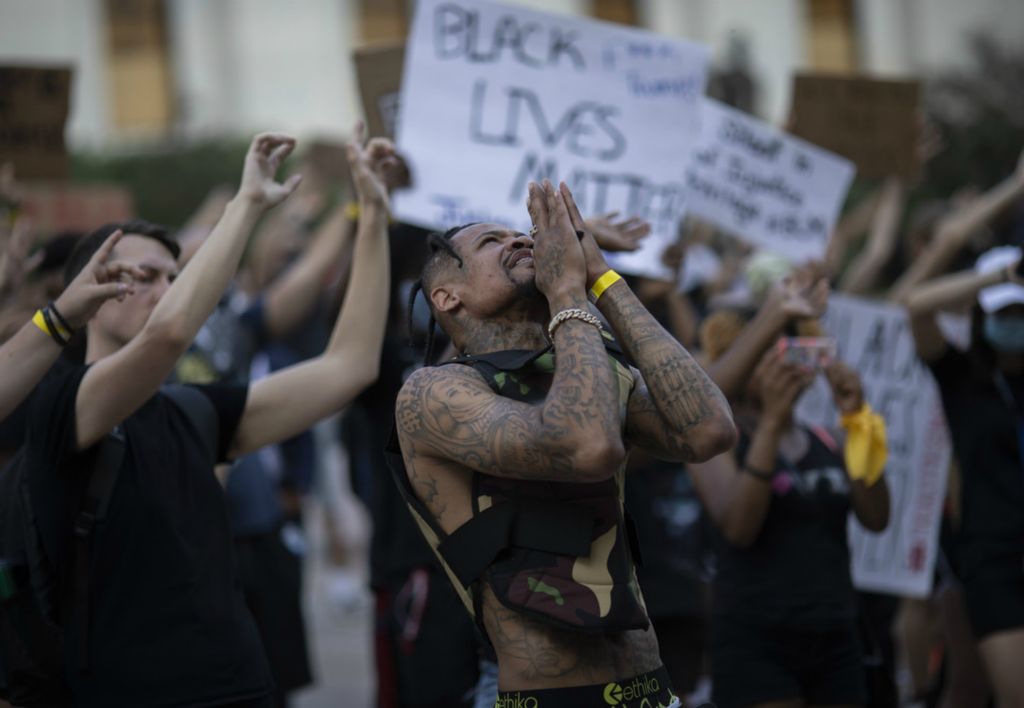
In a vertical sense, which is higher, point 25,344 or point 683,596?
point 25,344

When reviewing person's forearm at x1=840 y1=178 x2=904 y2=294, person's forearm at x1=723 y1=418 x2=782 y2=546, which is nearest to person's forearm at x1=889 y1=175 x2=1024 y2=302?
person's forearm at x1=840 y1=178 x2=904 y2=294

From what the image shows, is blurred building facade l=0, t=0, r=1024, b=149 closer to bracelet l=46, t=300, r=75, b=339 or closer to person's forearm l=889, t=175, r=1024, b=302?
person's forearm l=889, t=175, r=1024, b=302

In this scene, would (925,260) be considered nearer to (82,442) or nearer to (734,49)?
(82,442)

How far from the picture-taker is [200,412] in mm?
3807

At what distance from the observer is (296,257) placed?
29.1 ft

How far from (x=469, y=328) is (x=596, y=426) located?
19.6 inches

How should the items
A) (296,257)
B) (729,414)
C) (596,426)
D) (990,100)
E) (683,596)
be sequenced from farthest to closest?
(990,100), (296,257), (683,596), (729,414), (596,426)

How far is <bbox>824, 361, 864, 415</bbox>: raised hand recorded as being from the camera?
187 inches

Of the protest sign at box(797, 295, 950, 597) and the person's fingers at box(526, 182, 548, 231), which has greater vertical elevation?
the person's fingers at box(526, 182, 548, 231)

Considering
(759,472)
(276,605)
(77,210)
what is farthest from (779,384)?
(77,210)

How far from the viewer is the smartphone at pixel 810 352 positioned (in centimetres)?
470

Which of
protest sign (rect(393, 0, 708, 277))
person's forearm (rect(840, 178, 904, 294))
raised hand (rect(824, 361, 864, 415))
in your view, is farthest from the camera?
person's forearm (rect(840, 178, 904, 294))

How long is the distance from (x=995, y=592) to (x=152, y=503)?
10.2 ft

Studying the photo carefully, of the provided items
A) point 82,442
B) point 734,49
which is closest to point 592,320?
point 82,442
